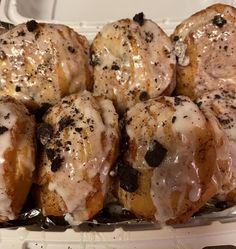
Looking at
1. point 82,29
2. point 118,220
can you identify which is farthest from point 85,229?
point 82,29

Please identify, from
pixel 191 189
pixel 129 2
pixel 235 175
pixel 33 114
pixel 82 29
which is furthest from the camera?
pixel 129 2

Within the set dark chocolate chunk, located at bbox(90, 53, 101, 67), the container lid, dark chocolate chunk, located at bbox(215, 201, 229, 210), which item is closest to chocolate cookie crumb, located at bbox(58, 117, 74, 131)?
dark chocolate chunk, located at bbox(90, 53, 101, 67)

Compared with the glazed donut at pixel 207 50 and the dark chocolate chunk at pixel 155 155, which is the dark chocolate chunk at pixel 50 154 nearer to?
the dark chocolate chunk at pixel 155 155

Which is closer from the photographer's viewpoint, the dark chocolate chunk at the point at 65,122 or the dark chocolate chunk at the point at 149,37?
the dark chocolate chunk at the point at 65,122

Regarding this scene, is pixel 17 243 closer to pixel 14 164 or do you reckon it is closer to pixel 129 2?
pixel 14 164

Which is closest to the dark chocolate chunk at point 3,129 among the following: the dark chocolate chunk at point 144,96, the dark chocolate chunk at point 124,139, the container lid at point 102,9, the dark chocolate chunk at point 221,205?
the dark chocolate chunk at point 124,139

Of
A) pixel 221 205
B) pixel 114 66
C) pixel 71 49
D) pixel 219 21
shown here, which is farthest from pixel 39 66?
pixel 221 205

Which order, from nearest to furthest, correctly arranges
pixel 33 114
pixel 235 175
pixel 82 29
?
pixel 235 175, pixel 33 114, pixel 82 29
